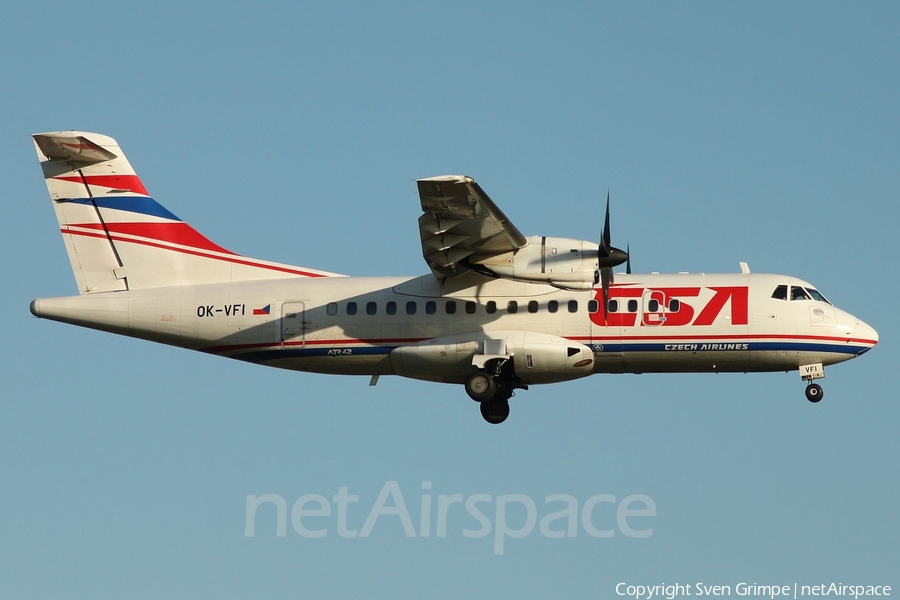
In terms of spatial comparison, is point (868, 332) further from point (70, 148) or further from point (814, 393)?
point (70, 148)

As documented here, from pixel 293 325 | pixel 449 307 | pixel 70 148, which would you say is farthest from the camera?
pixel 70 148

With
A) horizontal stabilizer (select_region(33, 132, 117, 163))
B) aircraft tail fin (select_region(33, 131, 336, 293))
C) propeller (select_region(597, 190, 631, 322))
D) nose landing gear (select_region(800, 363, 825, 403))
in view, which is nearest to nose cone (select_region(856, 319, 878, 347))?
nose landing gear (select_region(800, 363, 825, 403))

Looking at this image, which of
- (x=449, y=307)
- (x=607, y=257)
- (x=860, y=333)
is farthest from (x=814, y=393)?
(x=449, y=307)

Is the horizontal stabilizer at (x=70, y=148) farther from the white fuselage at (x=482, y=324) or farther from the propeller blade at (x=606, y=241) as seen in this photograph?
the propeller blade at (x=606, y=241)

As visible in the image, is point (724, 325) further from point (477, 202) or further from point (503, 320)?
point (477, 202)

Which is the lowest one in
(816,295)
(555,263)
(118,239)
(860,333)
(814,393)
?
(814,393)

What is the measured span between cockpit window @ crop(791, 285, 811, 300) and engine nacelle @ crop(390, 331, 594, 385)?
444 centimetres

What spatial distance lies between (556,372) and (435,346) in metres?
2.56

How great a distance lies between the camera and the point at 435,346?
79.3 ft

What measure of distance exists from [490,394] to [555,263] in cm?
324

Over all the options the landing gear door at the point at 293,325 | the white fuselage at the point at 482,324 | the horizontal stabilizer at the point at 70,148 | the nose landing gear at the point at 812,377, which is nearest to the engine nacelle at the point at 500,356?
the white fuselage at the point at 482,324

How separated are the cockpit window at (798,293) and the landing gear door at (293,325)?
10.3 metres

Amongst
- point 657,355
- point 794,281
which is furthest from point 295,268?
point 794,281

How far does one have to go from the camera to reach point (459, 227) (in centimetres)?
2248
